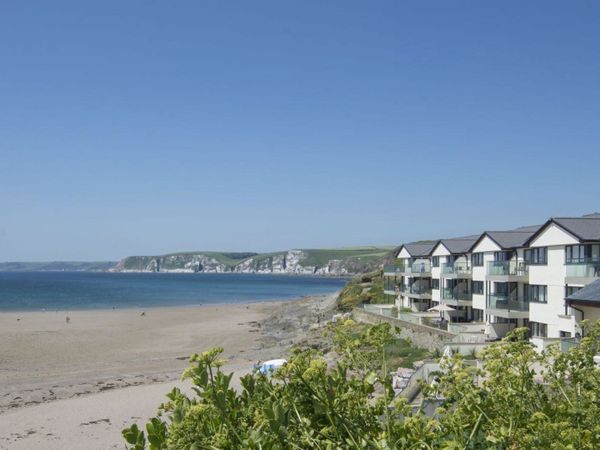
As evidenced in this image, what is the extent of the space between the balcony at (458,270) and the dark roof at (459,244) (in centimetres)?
145

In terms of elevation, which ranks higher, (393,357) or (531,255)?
(531,255)

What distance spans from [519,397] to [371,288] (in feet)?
252

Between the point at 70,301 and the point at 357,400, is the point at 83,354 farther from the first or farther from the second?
the point at 70,301

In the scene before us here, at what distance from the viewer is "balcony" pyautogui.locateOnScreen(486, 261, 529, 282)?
1439 inches

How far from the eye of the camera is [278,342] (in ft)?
193

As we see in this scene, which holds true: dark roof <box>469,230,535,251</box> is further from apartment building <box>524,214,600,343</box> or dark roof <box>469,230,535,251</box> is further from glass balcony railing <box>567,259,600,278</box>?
glass balcony railing <box>567,259,600,278</box>

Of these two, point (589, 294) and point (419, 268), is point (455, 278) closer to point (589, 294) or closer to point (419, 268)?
point (419, 268)

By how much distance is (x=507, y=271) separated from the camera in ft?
Result: 123

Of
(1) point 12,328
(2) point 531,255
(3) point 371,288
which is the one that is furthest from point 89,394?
(3) point 371,288

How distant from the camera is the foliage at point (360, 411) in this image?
13.8 feet

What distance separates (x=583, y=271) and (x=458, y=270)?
16.4 m

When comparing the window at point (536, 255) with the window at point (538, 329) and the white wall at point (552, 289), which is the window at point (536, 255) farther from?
the window at point (538, 329)

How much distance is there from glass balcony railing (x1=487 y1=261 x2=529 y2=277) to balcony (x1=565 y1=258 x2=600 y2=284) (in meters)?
5.36

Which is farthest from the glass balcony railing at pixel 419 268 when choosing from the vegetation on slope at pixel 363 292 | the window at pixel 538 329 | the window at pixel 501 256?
the window at pixel 538 329
